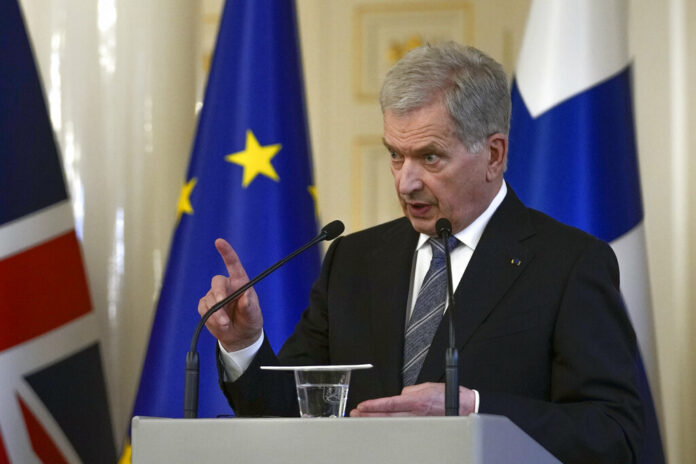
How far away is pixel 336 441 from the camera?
150 centimetres

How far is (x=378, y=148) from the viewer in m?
5.09

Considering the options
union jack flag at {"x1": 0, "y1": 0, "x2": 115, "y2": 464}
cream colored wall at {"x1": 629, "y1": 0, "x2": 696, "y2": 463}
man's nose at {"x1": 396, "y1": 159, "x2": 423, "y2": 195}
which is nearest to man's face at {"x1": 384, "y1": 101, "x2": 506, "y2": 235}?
man's nose at {"x1": 396, "y1": 159, "x2": 423, "y2": 195}

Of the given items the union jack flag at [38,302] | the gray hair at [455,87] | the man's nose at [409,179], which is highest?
the gray hair at [455,87]

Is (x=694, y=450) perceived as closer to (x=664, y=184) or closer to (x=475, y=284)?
(x=664, y=184)

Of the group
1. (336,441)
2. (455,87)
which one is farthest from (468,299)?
(336,441)

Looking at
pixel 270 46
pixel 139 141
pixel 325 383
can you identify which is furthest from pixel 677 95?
pixel 325 383

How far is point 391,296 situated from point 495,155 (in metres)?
0.36

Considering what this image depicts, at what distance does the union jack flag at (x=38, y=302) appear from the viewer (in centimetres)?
310

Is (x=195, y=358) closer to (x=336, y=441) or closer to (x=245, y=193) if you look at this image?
(x=336, y=441)

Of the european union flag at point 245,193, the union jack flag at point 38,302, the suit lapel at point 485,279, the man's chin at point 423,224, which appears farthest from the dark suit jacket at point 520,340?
the union jack flag at point 38,302

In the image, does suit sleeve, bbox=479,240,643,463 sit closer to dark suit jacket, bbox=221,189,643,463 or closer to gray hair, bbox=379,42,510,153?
dark suit jacket, bbox=221,189,643,463

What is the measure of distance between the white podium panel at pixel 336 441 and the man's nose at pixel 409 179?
2.17 feet

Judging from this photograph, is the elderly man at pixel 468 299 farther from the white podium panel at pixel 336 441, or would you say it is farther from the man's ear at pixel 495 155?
the white podium panel at pixel 336 441

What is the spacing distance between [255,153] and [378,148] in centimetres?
180
